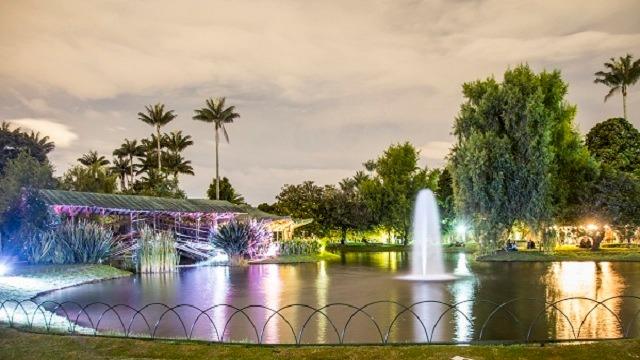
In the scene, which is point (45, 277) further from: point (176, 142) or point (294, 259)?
point (176, 142)

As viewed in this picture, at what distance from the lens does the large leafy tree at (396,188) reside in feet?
239

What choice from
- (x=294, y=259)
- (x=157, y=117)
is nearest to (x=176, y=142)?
(x=157, y=117)

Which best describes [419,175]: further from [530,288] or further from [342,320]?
[342,320]

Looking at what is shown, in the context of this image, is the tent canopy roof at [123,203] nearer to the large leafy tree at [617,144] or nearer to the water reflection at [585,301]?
the water reflection at [585,301]

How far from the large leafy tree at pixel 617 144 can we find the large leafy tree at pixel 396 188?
20.6m

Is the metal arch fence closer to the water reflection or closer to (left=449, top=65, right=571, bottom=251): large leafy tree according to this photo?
the water reflection

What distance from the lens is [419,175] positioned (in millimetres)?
76062

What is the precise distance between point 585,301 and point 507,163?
24.0 meters

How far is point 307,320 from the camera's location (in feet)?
41.3

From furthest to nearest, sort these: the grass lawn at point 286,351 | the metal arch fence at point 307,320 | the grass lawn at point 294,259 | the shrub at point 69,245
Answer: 1. the grass lawn at point 294,259
2. the shrub at point 69,245
3. the metal arch fence at point 307,320
4. the grass lawn at point 286,351

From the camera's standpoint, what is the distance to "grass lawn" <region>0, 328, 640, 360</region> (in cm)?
1002

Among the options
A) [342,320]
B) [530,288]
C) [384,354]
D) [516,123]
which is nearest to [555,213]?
[516,123]

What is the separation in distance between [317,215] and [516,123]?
3644 cm

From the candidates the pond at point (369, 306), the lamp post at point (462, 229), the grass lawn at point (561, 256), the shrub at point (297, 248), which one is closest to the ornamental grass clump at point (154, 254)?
the pond at point (369, 306)
